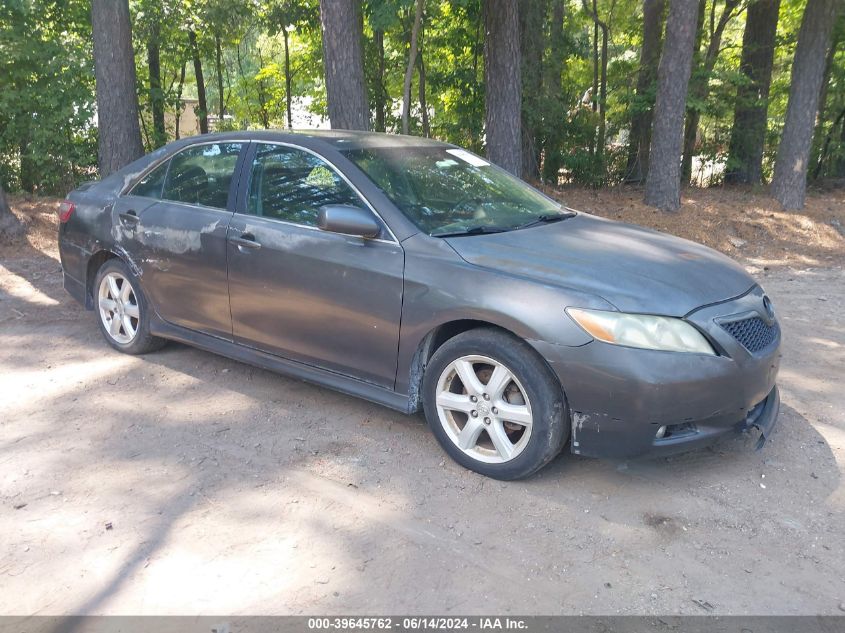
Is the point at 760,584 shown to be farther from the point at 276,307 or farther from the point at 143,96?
→ the point at 143,96

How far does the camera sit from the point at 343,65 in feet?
29.6

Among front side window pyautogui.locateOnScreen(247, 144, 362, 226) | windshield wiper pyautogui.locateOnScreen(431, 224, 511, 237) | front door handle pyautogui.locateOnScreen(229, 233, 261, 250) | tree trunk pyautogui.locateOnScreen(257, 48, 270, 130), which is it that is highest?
tree trunk pyautogui.locateOnScreen(257, 48, 270, 130)

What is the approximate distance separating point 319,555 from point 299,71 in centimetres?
1907

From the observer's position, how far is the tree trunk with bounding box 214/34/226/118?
19205mm

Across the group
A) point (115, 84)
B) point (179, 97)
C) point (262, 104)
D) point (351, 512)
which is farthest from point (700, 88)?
point (262, 104)

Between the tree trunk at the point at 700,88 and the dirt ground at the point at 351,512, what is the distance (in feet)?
31.0

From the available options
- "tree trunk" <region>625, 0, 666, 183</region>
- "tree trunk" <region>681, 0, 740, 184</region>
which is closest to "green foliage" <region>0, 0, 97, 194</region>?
"tree trunk" <region>625, 0, 666, 183</region>

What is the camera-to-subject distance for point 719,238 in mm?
10844

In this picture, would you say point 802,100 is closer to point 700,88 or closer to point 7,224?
point 700,88

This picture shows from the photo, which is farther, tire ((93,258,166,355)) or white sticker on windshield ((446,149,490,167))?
tire ((93,258,166,355))

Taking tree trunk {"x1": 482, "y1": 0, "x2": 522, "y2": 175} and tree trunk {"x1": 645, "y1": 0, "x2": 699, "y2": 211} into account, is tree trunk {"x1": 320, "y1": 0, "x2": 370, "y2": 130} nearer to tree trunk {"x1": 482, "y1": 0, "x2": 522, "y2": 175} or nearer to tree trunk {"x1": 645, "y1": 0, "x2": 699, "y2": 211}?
tree trunk {"x1": 482, "y1": 0, "x2": 522, "y2": 175}

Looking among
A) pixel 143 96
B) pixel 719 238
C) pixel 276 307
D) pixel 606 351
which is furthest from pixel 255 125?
pixel 606 351

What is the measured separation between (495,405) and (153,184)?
3144mm

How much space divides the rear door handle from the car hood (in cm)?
258
